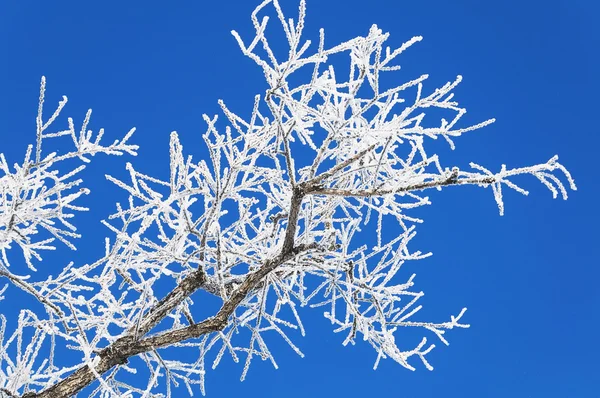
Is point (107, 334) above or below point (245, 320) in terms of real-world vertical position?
below

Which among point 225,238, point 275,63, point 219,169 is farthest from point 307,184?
point 225,238

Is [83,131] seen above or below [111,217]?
above

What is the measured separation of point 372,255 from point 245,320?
83 cm

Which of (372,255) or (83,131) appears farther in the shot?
(372,255)

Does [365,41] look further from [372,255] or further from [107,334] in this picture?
[107,334]

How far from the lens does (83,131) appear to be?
3201 millimetres

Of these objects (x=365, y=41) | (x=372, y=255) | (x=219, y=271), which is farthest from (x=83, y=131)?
(x=372, y=255)

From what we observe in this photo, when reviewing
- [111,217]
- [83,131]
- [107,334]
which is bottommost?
[107,334]

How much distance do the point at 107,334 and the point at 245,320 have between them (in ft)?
2.70

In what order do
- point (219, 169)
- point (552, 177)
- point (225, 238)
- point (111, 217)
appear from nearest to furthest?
point (552, 177)
point (219, 169)
point (111, 217)
point (225, 238)

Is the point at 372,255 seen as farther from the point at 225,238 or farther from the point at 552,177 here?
the point at 552,177

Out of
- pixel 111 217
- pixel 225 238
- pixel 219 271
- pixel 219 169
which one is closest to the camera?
pixel 219 169

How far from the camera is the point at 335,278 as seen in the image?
12.3ft

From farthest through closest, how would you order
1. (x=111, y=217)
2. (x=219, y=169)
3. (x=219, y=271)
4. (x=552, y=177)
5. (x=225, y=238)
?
(x=225, y=238), (x=219, y=271), (x=111, y=217), (x=219, y=169), (x=552, y=177)
